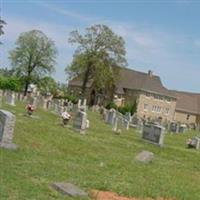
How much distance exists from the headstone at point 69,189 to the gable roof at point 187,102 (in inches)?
4396

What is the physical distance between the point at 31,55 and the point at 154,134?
65469 millimetres

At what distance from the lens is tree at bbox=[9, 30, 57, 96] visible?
299 ft

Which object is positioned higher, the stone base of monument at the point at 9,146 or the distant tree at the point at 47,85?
the distant tree at the point at 47,85

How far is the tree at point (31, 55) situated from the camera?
9119cm

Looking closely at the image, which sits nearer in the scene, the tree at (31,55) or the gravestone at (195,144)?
the gravestone at (195,144)

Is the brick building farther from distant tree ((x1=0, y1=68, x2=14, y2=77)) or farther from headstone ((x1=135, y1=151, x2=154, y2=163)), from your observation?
headstone ((x1=135, y1=151, x2=154, y2=163))

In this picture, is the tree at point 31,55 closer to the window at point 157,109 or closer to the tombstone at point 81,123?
the window at point 157,109

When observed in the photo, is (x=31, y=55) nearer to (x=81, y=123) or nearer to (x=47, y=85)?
(x=47, y=85)

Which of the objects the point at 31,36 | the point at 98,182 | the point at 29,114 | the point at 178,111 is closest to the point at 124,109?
the point at 31,36

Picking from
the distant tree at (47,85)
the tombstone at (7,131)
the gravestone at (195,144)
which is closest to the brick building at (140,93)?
the distant tree at (47,85)

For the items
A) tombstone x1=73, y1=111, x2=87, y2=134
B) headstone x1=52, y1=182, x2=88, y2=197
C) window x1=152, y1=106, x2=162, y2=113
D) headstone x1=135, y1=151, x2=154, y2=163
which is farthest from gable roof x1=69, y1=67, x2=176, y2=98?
headstone x1=52, y1=182, x2=88, y2=197

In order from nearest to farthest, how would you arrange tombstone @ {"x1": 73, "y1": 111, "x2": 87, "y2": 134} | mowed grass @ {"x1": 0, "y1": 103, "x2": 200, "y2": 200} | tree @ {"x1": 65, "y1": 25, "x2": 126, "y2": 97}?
mowed grass @ {"x1": 0, "y1": 103, "x2": 200, "y2": 200}
tombstone @ {"x1": 73, "y1": 111, "x2": 87, "y2": 134}
tree @ {"x1": 65, "y1": 25, "x2": 126, "y2": 97}

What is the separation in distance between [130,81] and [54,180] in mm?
97282

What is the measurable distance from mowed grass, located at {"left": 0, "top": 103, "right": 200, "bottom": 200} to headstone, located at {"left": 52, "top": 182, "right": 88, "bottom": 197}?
17 cm
